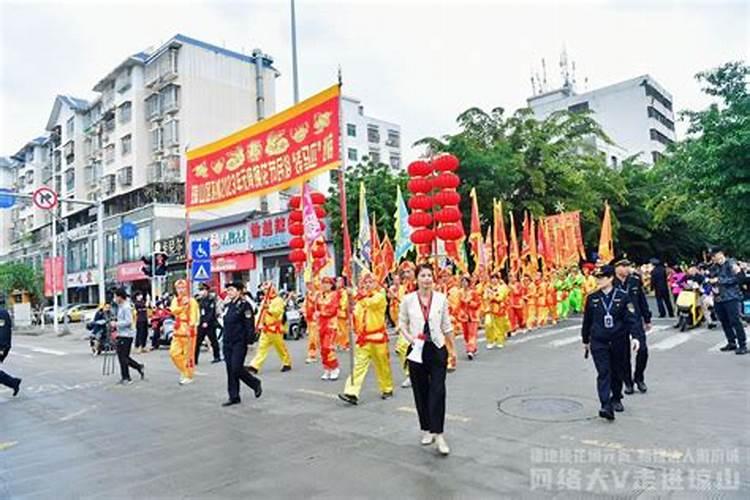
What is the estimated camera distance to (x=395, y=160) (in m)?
60.8

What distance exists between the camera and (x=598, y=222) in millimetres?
27438

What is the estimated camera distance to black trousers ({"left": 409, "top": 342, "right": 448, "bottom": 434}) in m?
5.12

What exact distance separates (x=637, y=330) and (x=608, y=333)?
101cm

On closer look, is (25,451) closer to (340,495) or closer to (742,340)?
(340,495)

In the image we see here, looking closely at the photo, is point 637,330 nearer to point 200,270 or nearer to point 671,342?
point 671,342

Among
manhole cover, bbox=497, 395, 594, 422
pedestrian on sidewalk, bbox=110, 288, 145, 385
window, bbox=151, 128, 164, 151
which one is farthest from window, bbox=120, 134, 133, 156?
manhole cover, bbox=497, 395, 594, 422

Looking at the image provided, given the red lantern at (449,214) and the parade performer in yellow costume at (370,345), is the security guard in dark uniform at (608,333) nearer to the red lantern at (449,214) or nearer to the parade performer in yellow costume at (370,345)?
the parade performer in yellow costume at (370,345)

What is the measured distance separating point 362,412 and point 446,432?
140 centimetres

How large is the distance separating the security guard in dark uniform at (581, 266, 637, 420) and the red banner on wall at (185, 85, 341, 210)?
13.6 ft

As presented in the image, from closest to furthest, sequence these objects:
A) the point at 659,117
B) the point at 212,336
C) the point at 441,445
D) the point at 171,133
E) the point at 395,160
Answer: the point at 441,445, the point at 212,336, the point at 171,133, the point at 659,117, the point at 395,160

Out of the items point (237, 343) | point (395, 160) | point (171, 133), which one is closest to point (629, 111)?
point (395, 160)

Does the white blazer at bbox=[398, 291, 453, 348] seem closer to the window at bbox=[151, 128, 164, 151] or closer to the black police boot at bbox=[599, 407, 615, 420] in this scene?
the black police boot at bbox=[599, 407, 615, 420]

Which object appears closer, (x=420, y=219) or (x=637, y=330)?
(x=637, y=330)

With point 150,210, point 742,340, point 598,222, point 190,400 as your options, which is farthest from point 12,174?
point 742,340
